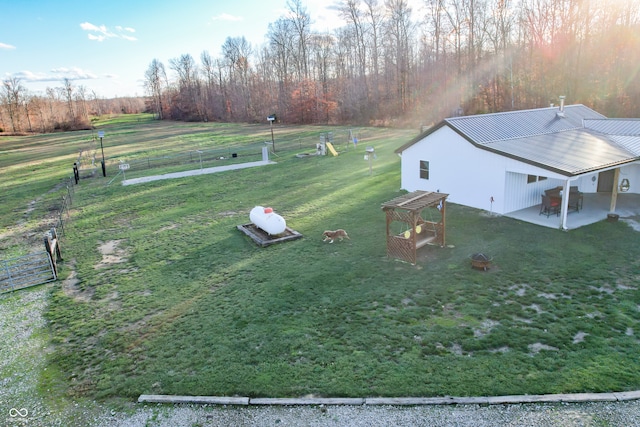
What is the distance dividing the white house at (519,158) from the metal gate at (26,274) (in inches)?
587

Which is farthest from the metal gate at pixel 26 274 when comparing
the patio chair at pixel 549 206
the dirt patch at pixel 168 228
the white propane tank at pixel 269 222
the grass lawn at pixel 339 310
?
the patio chair at pixel 549 206

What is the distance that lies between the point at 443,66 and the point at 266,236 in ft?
134

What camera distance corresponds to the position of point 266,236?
606 inches

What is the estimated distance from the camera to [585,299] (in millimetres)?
9953

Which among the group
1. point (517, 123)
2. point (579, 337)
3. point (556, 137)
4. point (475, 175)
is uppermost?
point (517, 123)

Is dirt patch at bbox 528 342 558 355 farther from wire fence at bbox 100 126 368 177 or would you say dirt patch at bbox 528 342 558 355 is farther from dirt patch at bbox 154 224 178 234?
wire fence at bbox 100 126 368 177

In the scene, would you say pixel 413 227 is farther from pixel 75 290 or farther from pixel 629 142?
pixel 629 142

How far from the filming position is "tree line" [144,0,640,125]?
34875mm

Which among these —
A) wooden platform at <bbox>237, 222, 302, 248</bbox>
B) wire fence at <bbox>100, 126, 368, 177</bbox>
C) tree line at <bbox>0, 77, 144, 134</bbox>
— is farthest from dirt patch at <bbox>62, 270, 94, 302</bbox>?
tree line at <bbox>0, 77, 144, 134</bbox>

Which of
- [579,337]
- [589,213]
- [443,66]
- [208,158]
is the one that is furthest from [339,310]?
[443,66]

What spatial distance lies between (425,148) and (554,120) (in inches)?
276

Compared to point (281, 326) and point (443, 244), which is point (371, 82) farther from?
point (281, 326)

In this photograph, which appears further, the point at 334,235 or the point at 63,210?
the point at 63,210

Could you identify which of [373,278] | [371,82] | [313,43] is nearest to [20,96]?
[313,43]
